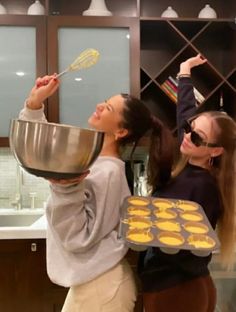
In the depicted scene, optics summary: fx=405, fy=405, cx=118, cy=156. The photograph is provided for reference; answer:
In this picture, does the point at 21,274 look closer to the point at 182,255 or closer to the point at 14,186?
the point at 14,186

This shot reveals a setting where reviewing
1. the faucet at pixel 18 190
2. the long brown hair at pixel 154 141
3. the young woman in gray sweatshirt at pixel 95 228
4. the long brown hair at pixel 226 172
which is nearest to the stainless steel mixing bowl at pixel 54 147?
the young woman in gray sweatshirt at pixel 95 228

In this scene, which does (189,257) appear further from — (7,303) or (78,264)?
(7,303)

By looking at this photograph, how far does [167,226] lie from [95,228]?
19 centimetres

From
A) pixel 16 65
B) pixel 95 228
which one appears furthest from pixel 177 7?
pixel 95 228

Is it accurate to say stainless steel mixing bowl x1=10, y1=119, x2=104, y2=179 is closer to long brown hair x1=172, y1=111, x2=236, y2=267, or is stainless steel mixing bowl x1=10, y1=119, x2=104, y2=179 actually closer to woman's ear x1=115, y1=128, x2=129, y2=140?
woman's ear x1=115, y1=128, x2=129, y2=140

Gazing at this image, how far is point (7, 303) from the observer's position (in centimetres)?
212

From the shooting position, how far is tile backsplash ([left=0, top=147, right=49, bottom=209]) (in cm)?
264

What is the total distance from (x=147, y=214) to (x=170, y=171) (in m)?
0.27

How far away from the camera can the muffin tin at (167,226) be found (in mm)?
966

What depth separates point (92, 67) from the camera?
2.34 meters

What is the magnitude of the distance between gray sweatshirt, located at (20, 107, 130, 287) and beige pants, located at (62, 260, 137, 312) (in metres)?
0.03

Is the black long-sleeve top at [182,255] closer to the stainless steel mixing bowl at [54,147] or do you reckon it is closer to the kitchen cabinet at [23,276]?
the stainless steel mixing bowl at [54,147]

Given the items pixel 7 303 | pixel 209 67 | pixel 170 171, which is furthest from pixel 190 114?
pixel 7 303

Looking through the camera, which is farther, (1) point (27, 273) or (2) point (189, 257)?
(1) point (27, 273)
